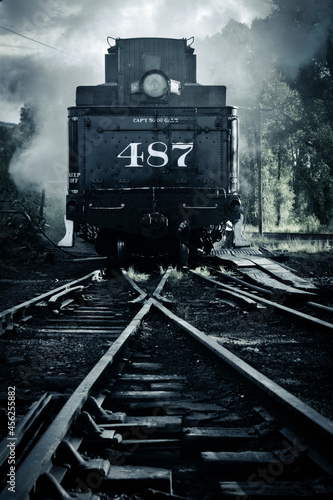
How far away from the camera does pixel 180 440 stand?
86.6 inches

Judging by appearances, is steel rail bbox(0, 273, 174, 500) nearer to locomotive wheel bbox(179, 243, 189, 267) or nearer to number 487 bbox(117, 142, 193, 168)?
number 487 bbox(117, 142, 193, 168)

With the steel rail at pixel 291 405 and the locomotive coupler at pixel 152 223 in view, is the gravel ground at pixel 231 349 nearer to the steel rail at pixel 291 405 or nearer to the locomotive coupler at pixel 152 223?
the steel rail at pixel 291 405

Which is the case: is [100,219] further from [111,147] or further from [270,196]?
[270,196]

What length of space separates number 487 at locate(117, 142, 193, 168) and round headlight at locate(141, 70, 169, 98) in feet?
3.90

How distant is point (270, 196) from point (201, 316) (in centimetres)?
3337

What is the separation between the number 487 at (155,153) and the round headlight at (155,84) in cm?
119

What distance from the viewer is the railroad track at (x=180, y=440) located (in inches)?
70.7

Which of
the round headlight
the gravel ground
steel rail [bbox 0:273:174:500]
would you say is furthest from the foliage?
steel rail [bbox 0:273:174:500]

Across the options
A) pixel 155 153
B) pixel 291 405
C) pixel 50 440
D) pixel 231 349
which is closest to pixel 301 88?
pixel 155 153

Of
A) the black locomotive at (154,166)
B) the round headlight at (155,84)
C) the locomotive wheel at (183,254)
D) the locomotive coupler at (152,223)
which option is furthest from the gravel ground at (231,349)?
the round headlight at (155,84)

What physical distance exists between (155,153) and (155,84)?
1502 millimetres

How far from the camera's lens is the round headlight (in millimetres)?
9680

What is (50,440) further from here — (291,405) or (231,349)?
(231,349)

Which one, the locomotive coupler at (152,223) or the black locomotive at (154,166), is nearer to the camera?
the locomotive coupler at (152,223)
